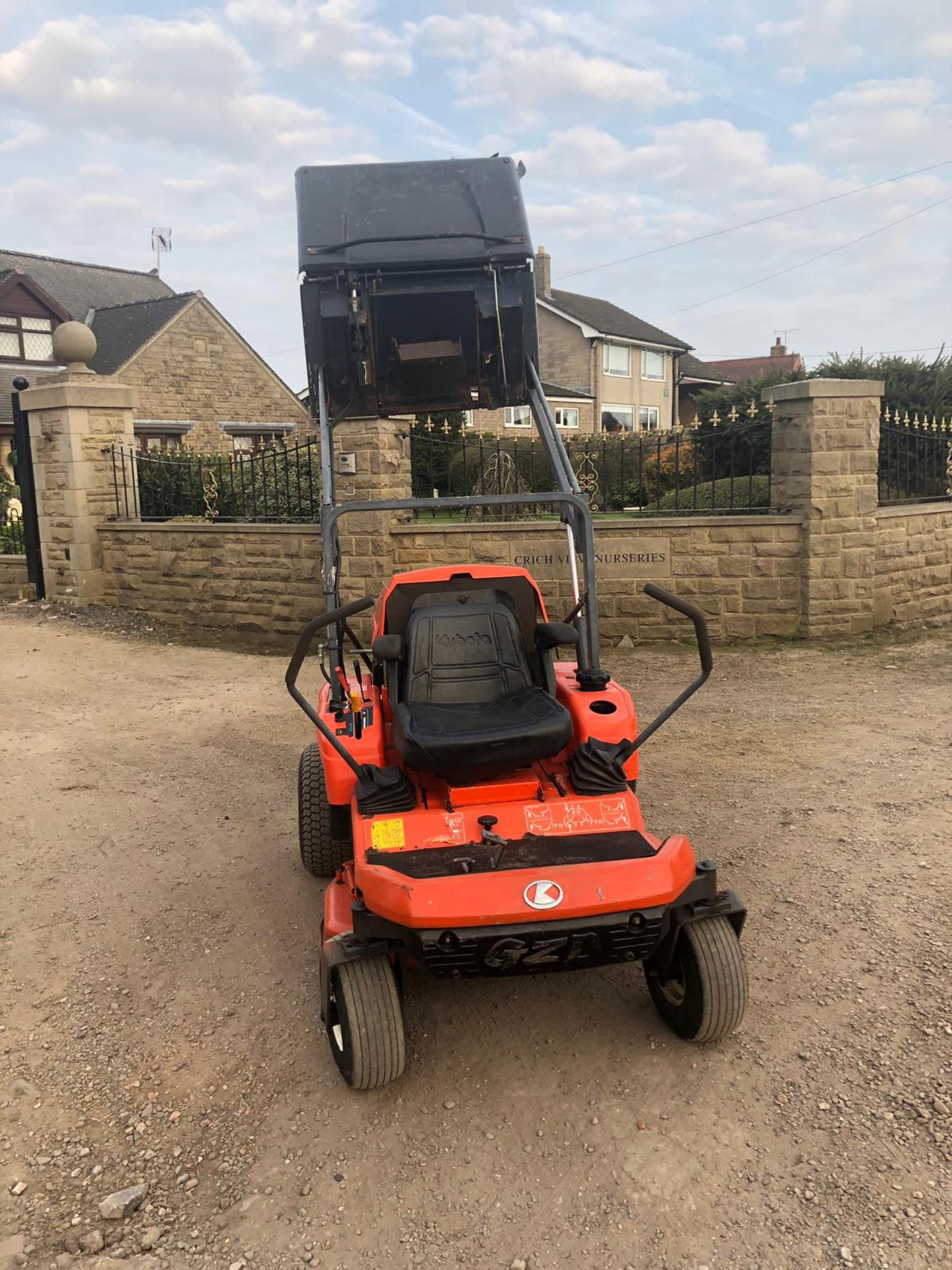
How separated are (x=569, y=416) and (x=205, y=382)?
39.5 ft

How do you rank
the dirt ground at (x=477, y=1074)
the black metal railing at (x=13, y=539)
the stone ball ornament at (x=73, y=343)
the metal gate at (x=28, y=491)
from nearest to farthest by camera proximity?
the dirt ground at (x=477, y=1074)
the metal gate at (x=28, y=491)
the stone ball ornament at (x=73, y=343)
the black metal railing at (x=13, y=539)

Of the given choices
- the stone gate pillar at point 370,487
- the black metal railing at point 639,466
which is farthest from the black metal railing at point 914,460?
the stone gate pillar at point 370,487

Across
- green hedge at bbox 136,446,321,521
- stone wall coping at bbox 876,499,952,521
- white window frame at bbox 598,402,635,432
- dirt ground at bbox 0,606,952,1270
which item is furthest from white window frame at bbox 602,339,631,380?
dirt ground at bbox 0,606,952,1270

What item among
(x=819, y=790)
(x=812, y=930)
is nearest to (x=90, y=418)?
Result: (x=819, y=790)

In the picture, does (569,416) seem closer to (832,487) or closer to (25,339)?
(25,339)

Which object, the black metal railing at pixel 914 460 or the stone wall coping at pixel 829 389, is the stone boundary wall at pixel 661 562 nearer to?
the stone wall coping at pixel 829 389

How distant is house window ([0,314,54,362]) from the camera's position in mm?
25312

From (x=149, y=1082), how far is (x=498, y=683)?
1816 millimetres

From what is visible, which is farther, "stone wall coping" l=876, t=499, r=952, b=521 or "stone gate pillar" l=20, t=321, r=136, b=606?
"stone gate pillar" l=20, t=321, r=136, b=606

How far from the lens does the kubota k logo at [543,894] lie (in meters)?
2.54

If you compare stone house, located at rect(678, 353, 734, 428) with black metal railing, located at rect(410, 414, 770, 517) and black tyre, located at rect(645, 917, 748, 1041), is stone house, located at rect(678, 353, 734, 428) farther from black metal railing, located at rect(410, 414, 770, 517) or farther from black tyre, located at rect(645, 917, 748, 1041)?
black tyre, located at rect(645, 917, 748, 1041)

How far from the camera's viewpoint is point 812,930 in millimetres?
3582

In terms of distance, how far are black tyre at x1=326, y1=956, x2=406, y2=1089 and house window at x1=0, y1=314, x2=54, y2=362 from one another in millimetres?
27265

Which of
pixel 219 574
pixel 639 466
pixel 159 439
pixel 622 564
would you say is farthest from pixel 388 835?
pixel 159 439
